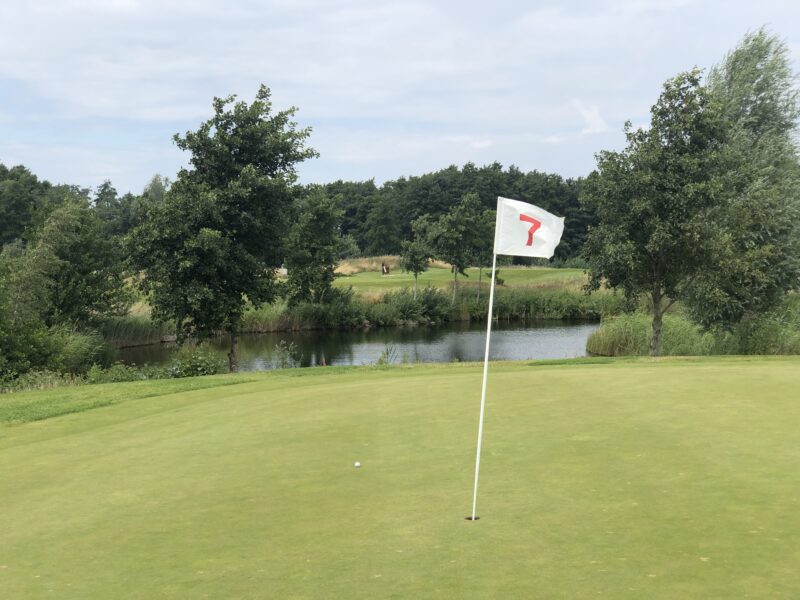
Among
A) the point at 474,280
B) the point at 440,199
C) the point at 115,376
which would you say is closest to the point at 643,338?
the point at 115,376

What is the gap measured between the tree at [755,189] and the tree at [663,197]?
0.77m

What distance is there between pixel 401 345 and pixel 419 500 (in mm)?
36960

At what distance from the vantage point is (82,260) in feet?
114

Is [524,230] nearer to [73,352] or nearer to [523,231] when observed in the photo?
[523,231]

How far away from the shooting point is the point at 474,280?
239ft

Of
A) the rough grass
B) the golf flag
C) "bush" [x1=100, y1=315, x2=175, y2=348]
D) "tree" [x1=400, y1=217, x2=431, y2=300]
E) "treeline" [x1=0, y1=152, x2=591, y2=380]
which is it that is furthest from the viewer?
the rough grass

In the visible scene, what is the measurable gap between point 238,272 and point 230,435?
14.1 metres

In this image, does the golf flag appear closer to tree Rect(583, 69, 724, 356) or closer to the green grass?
the green grass

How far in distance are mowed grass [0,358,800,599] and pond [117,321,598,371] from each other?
21.7m

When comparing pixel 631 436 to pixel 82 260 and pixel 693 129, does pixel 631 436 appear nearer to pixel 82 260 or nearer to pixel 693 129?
pixel 693 129

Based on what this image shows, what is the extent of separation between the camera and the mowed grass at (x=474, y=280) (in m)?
67.5

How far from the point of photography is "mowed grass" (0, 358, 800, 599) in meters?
4.93

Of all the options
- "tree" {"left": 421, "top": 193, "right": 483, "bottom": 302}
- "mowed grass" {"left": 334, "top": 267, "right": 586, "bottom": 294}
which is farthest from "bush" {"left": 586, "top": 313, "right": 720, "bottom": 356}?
"mowed grass" {"left": 334, "top": 267, "right": 586, "bottom": 294}

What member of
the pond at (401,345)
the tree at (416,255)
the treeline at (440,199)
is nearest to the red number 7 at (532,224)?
the pond at (401,345)
